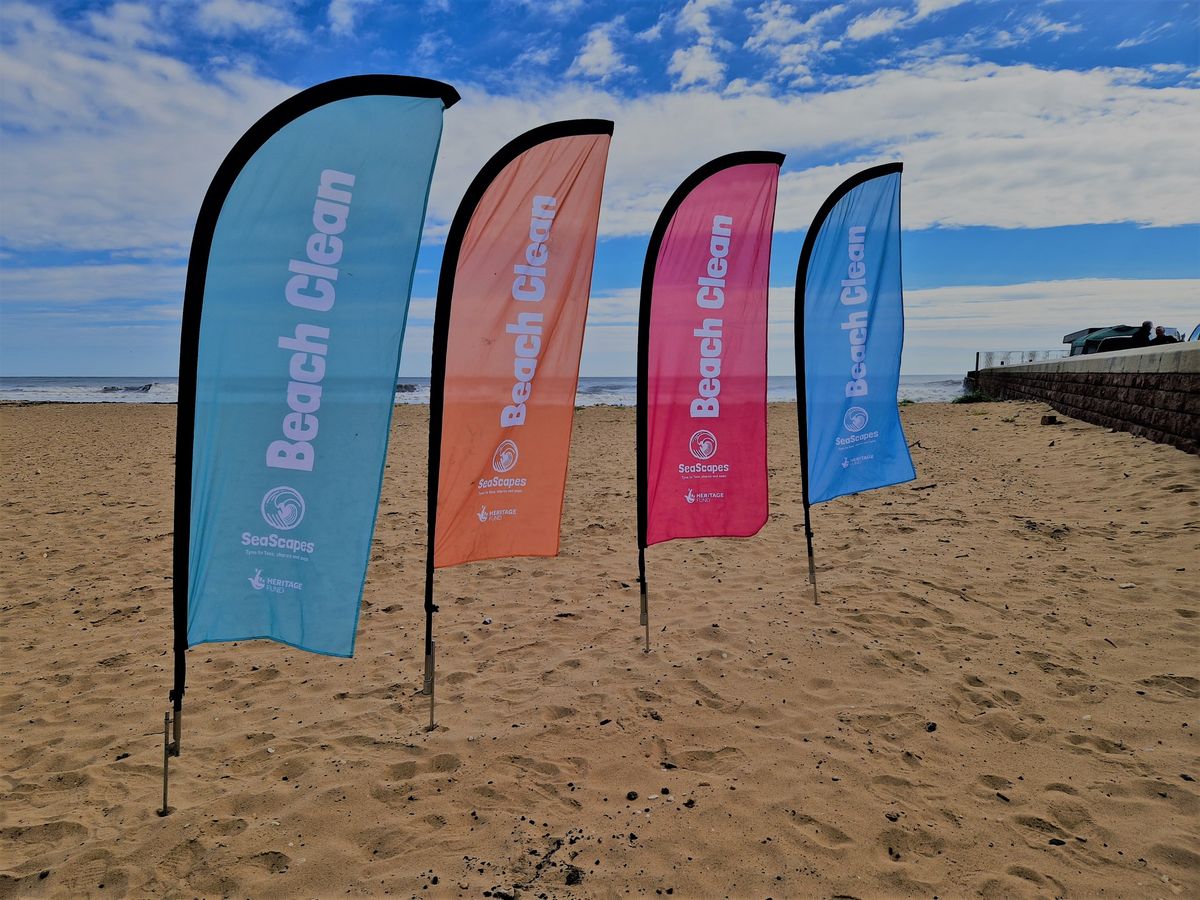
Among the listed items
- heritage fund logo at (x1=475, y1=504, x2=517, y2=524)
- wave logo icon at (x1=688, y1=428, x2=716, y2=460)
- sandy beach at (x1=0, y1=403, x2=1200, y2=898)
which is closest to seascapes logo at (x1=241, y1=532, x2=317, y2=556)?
heritage fund logo at (x1=475, y1=504, x2=517, y2=524)

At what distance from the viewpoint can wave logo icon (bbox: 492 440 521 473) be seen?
15.5ft

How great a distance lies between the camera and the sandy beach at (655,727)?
10.6 ft

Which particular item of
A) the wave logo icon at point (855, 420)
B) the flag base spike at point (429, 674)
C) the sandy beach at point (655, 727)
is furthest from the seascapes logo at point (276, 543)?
the wave logo icon at point (855, 420)

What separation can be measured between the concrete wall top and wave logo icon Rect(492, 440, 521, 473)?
31.1 feet

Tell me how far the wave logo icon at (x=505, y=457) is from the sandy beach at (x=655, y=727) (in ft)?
5.23

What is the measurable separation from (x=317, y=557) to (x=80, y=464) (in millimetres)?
13324

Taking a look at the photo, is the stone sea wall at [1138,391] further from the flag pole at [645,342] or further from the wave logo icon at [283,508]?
the wave logo icon at [283,508]

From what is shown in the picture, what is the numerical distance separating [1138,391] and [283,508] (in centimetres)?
1306

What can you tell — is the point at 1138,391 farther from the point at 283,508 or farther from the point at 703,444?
the point at 283,508

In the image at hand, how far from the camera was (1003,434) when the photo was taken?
15695 millimetres

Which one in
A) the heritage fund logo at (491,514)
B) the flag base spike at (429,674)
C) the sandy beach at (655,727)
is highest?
the heritage fund logo at (491,514)

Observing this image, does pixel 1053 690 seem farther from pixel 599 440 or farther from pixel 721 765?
pixel 599 440

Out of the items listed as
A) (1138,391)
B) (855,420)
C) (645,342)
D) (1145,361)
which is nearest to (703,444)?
(645,342)

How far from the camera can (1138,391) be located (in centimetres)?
1139
